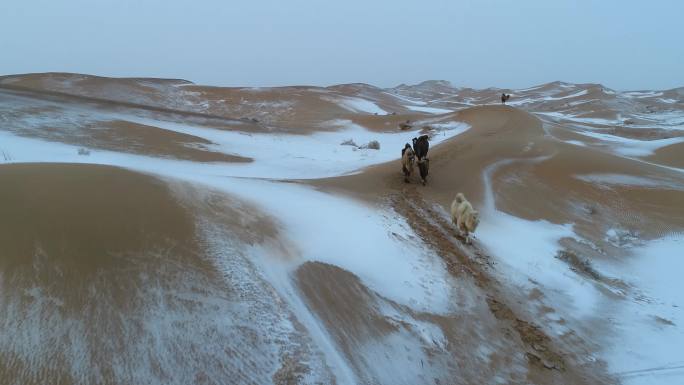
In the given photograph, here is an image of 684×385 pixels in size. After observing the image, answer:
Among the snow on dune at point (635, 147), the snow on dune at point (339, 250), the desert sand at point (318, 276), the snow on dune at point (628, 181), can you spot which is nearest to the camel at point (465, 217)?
the desert sand at point (318, 276)

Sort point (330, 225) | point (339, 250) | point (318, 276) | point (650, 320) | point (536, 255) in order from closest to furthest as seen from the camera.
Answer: point (318, 276)
point (339, 250)
point (650, 320)
point (330, 225)
point (536, 255)

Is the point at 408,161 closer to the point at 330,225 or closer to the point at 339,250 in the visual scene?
the point at 330,225

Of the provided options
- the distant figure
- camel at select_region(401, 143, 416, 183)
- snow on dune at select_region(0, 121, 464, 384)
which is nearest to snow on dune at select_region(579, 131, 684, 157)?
the distant figure

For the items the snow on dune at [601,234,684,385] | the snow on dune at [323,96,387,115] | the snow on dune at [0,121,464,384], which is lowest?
the snow on dune at [601,234,684,385]

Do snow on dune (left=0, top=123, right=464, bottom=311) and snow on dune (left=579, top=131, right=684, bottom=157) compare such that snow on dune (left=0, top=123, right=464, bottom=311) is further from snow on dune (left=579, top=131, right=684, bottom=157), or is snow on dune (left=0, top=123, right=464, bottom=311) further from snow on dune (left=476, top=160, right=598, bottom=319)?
snow on dune (left=579, top=131, right=684, bottom=157)

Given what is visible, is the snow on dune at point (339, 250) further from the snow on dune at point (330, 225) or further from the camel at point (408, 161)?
the camel at point (408, 161)

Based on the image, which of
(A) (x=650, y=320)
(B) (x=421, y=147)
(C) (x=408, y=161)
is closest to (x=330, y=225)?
(A) (x=650, y=320)

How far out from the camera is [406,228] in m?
7.90

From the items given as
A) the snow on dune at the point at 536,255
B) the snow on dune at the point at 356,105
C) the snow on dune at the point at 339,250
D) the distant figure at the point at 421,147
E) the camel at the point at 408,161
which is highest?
the snow on dune at the point at 356,105

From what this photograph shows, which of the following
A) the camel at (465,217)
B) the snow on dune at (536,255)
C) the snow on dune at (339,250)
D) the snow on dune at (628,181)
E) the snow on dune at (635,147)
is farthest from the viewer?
the snow on dune at (635,147)

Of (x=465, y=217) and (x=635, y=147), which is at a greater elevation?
(x=635, y=147)

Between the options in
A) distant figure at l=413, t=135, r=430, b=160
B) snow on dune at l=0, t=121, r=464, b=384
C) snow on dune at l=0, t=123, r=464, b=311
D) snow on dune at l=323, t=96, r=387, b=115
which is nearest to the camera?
snow on dune at l=0, t=121, r=464, b=384

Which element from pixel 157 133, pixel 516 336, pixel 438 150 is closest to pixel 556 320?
pixel 516 336

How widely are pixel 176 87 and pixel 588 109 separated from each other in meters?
43.6
